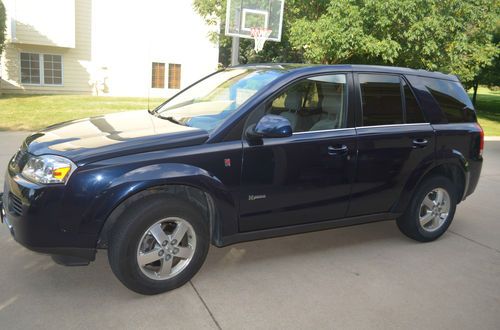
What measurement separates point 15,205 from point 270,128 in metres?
1.91

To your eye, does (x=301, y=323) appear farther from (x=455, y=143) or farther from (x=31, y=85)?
(x=31, y=85)

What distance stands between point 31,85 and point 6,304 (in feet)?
65.5

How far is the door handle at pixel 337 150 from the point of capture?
163 inches

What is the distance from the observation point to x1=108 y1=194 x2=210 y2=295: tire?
3.34 meters

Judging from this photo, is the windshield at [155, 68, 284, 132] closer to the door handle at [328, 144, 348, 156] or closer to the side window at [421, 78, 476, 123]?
the door handle at [328, 144, 348, 156]

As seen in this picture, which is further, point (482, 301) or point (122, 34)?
point (122, 34)

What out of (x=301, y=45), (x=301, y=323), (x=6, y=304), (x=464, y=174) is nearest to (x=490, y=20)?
(x=301, y=45)

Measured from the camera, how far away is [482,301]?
3826 mm

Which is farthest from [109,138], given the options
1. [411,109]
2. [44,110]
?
[44,110]

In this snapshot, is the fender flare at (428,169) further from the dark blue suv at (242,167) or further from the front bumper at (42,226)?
the front bumper at (42,226)

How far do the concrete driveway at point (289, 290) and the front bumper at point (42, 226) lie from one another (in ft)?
1.33

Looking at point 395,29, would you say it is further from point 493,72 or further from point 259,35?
point 493,72

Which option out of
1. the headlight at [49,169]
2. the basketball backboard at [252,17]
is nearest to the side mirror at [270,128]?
the headlight at [49,169]

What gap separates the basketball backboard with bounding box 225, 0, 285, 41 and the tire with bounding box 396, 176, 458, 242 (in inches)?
288
